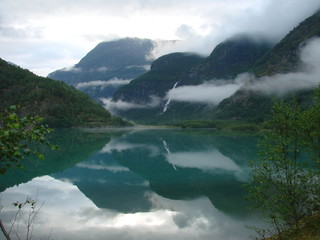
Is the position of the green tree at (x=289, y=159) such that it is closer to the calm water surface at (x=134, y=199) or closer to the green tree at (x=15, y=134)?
the calm water surface at (x=134, y=199)

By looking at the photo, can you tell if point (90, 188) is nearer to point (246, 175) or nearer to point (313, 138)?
point (246, 175)

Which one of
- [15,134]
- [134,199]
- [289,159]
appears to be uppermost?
[134,199]

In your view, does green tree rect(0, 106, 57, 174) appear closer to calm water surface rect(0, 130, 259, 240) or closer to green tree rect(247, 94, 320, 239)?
green tree rect(247, 94, 320, 239)

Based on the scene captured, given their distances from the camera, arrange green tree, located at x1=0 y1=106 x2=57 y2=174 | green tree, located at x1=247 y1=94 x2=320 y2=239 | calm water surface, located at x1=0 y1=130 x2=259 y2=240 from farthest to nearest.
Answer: calm water surface, located at x1=0 y1=130 x2=259 y2=240
green tree, located at x1=247 y1=94 x2=320 y2=239
green tree, located at x1=0 y1=106 x2=57 y2=174

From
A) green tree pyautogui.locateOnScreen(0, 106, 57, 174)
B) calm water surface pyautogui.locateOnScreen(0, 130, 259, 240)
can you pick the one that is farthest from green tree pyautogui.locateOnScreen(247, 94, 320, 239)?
green tree pyautogui.locateOnScreen(0, 106, 57, 174)

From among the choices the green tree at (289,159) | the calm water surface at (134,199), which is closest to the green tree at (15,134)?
the green tree at (289,159)

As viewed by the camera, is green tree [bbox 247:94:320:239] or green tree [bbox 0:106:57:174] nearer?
green tree [bbox 0:106:57:174]

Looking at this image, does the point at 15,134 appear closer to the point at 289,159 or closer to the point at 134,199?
the point at 289,159

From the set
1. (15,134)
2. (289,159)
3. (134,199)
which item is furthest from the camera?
(134,199)

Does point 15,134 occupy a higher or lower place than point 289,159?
lower

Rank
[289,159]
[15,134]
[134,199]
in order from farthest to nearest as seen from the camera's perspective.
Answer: [134,199] → [289,159] → [15,134]

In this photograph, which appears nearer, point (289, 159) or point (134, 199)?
point (289, 159)

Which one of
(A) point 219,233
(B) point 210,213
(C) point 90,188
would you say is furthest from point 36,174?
(A) point 219,233

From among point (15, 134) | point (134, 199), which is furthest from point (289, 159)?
point (134, 199)
